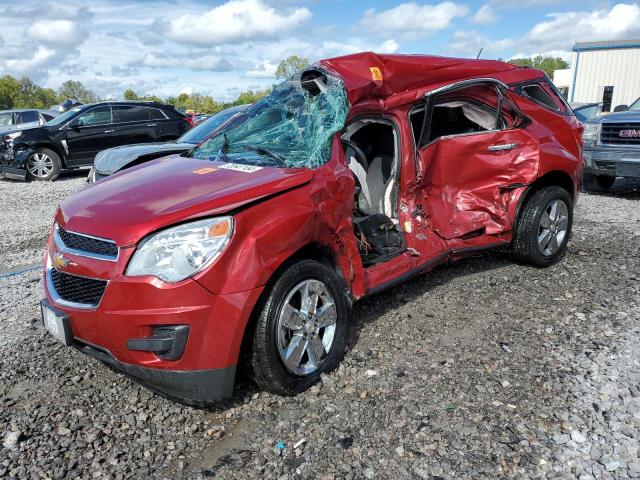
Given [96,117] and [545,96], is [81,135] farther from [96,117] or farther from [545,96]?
[545,96]

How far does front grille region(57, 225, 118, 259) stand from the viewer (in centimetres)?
266

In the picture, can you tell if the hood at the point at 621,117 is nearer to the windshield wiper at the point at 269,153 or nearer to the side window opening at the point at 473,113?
the side window opening at the point at 473,113

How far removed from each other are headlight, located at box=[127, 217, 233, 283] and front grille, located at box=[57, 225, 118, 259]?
166 mm

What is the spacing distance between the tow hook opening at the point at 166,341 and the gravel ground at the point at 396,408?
50 centimetres

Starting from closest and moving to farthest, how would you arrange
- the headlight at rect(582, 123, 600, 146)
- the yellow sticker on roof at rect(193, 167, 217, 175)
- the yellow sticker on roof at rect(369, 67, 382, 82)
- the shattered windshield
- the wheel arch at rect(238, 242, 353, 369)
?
the wheel arch at rect(238, 242, 353, 369)
the yellow sticker on roof at rect(193, 167, 217, 175)
the shattered windshield
the yellow sticker on roof at rect(369, 67, 382, 82)
the headlight at rect(582, 123, 600, 146)

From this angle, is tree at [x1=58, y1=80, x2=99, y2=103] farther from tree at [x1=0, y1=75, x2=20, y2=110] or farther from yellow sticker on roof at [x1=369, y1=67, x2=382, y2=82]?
yellow sticker on roof at [x1=369, y1=67, x2=382, y2=82]

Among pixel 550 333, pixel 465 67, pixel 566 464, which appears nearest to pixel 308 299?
pixel 566 464

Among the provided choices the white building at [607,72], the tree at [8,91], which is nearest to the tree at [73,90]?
the tree at [8,91]

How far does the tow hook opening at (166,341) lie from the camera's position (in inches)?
101

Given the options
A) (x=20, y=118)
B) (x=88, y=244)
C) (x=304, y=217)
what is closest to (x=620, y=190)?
(x=304, y=217)

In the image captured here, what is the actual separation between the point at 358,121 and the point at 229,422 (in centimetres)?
235

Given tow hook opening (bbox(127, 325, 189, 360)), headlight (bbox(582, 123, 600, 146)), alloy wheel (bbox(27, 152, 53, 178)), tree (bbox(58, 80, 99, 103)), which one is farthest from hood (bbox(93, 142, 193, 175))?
tree (bbox(58, 80, 99, 103))

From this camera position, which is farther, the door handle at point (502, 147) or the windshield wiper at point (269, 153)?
the door handle at point (502, 147)

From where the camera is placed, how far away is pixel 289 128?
12.2 ft
